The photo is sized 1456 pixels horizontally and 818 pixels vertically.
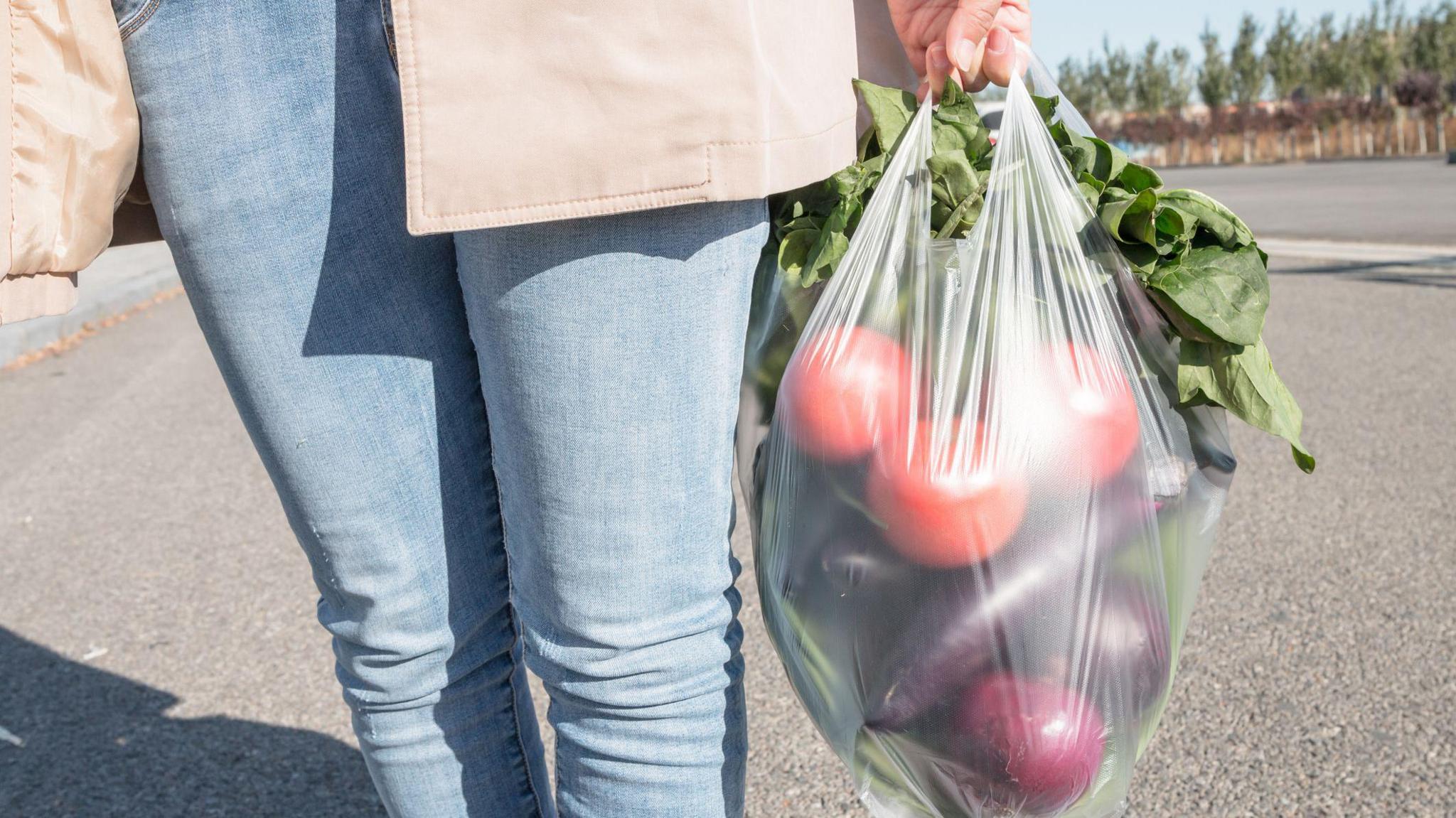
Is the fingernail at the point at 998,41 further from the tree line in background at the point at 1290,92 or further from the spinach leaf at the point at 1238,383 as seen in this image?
the tree line in background at the point at 1290,92

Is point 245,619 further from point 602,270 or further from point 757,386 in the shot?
point 602,270

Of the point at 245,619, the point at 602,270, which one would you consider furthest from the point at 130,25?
the point at 245,619

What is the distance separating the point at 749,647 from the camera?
7.24 ft

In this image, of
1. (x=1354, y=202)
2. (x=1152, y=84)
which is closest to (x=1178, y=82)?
(x=1152, y=84)

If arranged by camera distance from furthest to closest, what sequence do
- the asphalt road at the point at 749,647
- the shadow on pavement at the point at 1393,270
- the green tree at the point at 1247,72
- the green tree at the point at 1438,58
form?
the green tree at the point at 1247,72 < the green tree at the point at 1438,58 < the shadow on pavement at the point at 1393,270 < the asphalt road at the point at 749,647

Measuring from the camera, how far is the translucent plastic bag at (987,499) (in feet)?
2.92

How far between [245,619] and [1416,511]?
8.82 feet

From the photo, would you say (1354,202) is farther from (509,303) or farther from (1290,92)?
(1290,92)

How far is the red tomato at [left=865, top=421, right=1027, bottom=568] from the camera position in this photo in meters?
0.88

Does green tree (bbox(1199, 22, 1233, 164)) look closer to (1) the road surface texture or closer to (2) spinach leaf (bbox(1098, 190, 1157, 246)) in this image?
(1) the road surface texture

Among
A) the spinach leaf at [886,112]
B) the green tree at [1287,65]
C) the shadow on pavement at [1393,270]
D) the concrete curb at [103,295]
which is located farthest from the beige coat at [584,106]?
the green tree at [1287,65]

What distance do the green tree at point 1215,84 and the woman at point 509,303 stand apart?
39.6 m

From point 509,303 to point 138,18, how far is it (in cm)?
33

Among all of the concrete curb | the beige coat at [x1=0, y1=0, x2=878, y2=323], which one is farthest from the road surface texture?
the concrete curb
